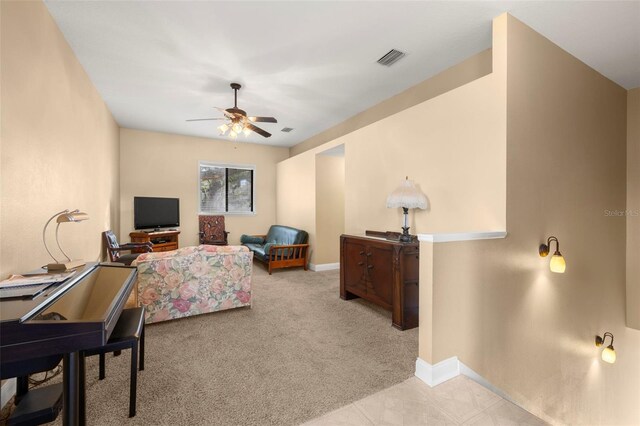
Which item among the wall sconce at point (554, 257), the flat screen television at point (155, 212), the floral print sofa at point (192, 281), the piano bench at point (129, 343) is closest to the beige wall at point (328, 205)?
the floral print sofa at point (192, 281)

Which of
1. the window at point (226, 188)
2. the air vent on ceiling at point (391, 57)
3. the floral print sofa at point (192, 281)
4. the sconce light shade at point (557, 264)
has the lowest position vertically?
the floral print sofa at point (192, 281)

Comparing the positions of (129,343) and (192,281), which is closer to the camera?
(129,343)

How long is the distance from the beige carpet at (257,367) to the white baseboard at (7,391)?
1.31 feet

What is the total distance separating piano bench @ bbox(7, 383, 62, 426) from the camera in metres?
1.49

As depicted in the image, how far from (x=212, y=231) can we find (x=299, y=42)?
194 inches

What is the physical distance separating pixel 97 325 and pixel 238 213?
6.06 metres

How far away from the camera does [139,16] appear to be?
2.58 meters

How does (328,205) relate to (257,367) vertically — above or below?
above

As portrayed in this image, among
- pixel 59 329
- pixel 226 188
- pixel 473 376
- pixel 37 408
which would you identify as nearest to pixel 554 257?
pixel 473 376

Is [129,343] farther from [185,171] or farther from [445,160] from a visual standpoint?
[185,171]

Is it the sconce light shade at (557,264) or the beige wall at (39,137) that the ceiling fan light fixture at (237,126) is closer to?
the beige wall at (39,137)

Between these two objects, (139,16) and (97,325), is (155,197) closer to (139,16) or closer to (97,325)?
(139,16)

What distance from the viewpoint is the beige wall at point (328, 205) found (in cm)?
555

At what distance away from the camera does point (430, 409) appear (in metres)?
1.76
